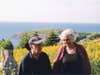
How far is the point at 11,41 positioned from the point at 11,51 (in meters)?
0.13

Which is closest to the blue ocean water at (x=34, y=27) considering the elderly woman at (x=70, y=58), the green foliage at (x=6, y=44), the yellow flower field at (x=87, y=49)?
the green foliage at (x=6, y=44)

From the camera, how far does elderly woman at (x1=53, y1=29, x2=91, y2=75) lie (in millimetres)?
3504

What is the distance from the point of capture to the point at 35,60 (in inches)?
139

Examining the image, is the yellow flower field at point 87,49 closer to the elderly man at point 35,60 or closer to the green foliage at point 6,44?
the green foliage at point 6,44

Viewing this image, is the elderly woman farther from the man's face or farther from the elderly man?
the man's face

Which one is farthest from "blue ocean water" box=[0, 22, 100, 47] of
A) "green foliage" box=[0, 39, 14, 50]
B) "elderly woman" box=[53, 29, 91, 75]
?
"elderly woman" box=[53, 29, 91, 75]

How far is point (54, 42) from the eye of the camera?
4.11 metres

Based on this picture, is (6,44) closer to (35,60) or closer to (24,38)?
(24,38)

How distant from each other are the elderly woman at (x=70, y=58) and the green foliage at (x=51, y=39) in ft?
1.42

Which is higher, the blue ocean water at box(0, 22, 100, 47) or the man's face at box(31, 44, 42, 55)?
the blue ocean water at box(0, 22, 100, 47)

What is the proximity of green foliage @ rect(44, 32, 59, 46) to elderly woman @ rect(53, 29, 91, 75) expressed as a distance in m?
0.43

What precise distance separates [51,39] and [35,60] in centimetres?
79

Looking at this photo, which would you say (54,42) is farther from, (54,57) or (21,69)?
(21,69)

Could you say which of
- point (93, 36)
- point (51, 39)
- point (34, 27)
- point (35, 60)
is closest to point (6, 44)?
point (34, 27)
